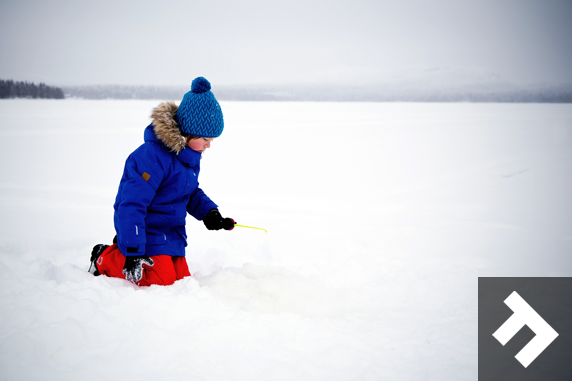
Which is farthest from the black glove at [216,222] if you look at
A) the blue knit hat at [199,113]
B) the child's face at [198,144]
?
the blue knit hat at [199,113]

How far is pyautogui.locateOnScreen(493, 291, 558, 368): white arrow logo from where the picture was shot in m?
1.86

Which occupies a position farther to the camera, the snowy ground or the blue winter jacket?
the blue winter jacket

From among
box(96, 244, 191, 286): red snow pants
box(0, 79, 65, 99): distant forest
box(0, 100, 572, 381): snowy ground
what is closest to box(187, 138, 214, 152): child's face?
box(96, 244, 191, 286): red snow pants

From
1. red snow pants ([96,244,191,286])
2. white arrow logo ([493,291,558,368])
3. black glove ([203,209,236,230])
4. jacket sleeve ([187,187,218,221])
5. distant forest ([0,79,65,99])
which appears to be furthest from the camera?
distant forest ([0,79,65,99])

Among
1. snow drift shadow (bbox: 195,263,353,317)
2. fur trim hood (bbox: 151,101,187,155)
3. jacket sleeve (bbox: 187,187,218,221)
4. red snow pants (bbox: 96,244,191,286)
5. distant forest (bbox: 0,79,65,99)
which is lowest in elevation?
snow drift shadow (bbox: 195,263,353,317)

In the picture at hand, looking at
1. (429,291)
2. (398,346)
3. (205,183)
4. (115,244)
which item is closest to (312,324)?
(398,346)

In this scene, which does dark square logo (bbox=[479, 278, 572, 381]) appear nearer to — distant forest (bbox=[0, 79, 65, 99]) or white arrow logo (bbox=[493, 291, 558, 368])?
white arrow logo (bbox=[493, 291, 558, 368])

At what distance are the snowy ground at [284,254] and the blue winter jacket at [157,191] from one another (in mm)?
323

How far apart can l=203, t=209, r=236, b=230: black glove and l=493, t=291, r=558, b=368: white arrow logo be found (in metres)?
1.89

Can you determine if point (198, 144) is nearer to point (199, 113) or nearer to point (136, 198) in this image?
point (199, 113)

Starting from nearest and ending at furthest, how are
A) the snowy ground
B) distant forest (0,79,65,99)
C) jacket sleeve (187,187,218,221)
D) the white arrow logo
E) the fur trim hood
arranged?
the snowy ground < the white arrow logo < the fur trim hood < jacket sleeve (187,187,218,221) < distant forest (0,79,65,99)

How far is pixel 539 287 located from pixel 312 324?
193 centimetres

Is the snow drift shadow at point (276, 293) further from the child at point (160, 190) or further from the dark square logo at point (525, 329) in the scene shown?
the dark square logo at point (525, 329)

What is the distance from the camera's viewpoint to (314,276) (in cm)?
283
